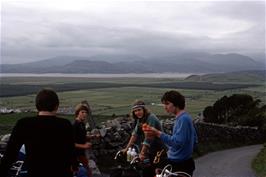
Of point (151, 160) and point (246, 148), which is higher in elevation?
point (151, 160)

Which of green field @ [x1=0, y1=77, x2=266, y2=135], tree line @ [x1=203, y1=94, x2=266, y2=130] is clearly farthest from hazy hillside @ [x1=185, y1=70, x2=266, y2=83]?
tree line @ [x1=203, y1=94, x2=266, y2=130]

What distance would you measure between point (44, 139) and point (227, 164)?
12399 mm

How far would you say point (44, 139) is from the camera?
3664mm

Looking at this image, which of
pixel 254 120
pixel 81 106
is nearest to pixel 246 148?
pixel 254 120

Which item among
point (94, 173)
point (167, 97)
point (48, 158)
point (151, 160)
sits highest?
point (167, 97)

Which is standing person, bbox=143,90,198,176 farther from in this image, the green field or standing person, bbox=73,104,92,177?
the green field

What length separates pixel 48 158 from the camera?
12.1 ft

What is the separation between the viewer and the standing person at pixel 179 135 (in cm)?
457

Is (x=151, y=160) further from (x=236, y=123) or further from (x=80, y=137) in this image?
(x=236, y=123)

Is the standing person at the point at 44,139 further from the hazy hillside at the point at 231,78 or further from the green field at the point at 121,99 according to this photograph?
the hazy hillside at the point at 231,78

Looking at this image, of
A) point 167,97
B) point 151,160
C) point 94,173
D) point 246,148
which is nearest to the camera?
point 167,97

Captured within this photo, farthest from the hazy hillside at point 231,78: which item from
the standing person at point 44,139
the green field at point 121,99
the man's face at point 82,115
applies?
the standing person at point 44,139

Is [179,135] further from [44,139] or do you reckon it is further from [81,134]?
[81,134]

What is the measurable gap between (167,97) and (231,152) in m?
15.2
